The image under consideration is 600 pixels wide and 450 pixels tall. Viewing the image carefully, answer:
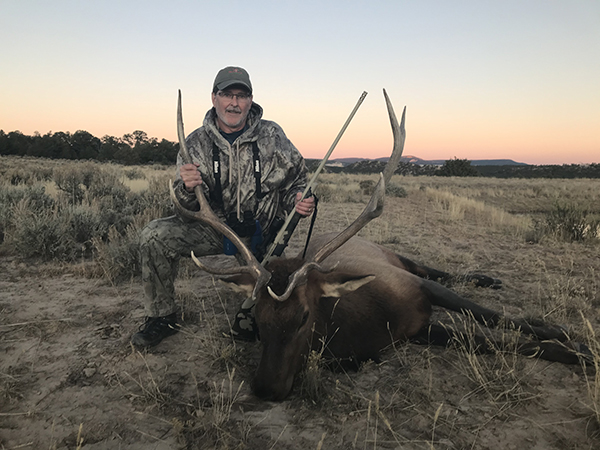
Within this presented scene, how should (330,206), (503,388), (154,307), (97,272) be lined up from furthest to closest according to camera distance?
1. (330,206)
2. (97,272)
3. (154,307)
4. (503,388)

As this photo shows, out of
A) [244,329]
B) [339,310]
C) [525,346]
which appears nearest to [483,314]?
[525,346]

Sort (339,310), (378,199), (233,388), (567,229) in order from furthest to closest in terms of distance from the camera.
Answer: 1. (567,229)
2. (339,310)
3. (378,199)
4. (233,388)

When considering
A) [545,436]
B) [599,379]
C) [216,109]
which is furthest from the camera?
[216,109]

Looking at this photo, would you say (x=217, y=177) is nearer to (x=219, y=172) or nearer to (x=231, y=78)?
(x=219, y=172)

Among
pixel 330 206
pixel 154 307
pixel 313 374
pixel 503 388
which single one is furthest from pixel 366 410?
pixel 330 206

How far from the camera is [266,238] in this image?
14.1ft

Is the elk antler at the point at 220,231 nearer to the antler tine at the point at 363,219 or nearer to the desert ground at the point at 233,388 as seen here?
the antler tine at the point at 363,219

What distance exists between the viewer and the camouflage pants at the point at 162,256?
3.68m

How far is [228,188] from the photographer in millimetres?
4133

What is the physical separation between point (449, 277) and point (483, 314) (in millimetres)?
1740

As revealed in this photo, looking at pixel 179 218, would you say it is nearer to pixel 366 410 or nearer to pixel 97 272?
pixel 97 272

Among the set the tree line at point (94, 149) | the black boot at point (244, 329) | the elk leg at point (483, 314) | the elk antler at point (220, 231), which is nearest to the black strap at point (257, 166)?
the elk antler at point (220, 231)

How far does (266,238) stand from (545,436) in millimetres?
2944

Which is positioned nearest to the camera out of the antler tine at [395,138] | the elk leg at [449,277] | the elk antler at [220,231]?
the elk antler at [220,231]
